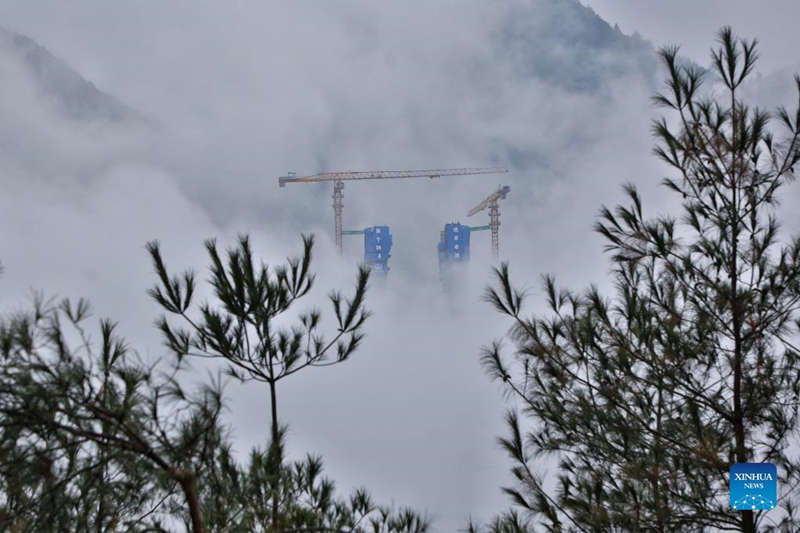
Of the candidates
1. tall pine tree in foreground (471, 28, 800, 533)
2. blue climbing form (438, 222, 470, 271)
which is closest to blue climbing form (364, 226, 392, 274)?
blue climbing form (438, 222, 470, 271)

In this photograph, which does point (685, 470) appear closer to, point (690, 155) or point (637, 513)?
point (637, 513)

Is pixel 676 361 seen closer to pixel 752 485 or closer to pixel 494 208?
pixel 752 485

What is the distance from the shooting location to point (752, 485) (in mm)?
4434

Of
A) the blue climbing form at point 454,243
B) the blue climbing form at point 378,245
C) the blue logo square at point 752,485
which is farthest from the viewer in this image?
the blue climbing form at point 454,243

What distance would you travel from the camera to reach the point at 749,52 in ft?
15.5

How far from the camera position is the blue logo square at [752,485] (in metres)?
4.41

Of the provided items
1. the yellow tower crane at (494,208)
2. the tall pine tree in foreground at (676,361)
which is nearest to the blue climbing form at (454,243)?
the yellow tower crane at (494,208)

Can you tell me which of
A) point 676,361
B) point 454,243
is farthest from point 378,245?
point 676,361

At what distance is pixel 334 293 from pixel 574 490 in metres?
1.87

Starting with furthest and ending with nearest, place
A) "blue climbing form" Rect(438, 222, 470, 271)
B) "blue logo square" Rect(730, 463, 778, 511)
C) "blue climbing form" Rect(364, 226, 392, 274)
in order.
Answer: "blue climbing form" Rect(438, 222, 470, 271) < "blue climbing form" Rect(364, 226, 392, 274) < "blue logo square" Rect(730, 463, 778, 511)

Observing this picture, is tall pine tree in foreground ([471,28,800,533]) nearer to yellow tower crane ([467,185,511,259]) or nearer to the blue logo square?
the blue logo square

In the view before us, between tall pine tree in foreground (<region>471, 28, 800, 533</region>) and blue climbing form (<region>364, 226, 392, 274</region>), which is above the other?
blue climbing form (<region>364, 226, 392, 274</region>)

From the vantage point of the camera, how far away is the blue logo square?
14.5 ft

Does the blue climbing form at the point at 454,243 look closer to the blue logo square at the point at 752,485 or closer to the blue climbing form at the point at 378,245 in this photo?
the blue climbing form at the point at 378,245
